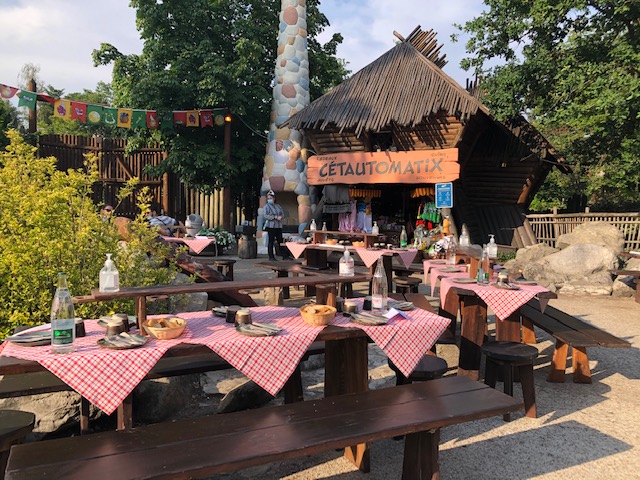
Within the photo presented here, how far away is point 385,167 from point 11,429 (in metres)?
12.2

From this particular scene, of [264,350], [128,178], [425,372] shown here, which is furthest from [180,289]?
[128,178]

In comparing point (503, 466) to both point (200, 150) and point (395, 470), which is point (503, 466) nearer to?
point (395, 470)

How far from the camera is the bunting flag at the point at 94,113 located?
15398 mm

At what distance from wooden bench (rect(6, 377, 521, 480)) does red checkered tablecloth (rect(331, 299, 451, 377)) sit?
191 millimetres

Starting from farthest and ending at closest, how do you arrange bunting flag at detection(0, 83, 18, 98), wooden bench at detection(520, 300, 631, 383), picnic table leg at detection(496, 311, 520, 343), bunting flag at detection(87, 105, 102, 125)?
bunting flag at detection(87, 105, 102, 125)
bunting flag at detection(0, 83, 18, 98)
picnic table leg at detection(496, 311, 520, 343)
wooden bench at detection(520, 300, 631, 383)

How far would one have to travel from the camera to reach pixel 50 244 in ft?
14.2

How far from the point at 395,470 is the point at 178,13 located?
1732 centimetres

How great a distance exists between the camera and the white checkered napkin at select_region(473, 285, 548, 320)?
4750 mm

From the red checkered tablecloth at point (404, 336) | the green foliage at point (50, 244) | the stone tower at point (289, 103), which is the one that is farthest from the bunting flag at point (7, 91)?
the red checkered tablecloth at point (404, 336)

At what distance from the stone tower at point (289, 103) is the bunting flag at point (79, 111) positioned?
5.85 m

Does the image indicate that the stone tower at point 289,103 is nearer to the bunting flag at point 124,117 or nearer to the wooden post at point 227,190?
the wooden post at point 227,190

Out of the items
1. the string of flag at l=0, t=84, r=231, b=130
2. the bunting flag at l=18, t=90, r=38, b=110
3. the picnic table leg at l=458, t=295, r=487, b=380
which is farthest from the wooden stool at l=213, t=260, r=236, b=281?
the bunting flag at l=18, t=90, r=38, b=110

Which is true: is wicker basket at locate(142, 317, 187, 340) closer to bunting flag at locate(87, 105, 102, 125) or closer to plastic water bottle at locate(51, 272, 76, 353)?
plastic water bottle at locate(51, 272, 76, 353)

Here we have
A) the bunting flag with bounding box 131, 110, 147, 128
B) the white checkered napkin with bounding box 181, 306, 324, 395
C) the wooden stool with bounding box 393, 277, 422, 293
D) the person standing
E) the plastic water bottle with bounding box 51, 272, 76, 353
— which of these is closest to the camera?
the plastic water bottle with bounding box 51, 272, 76, 353
